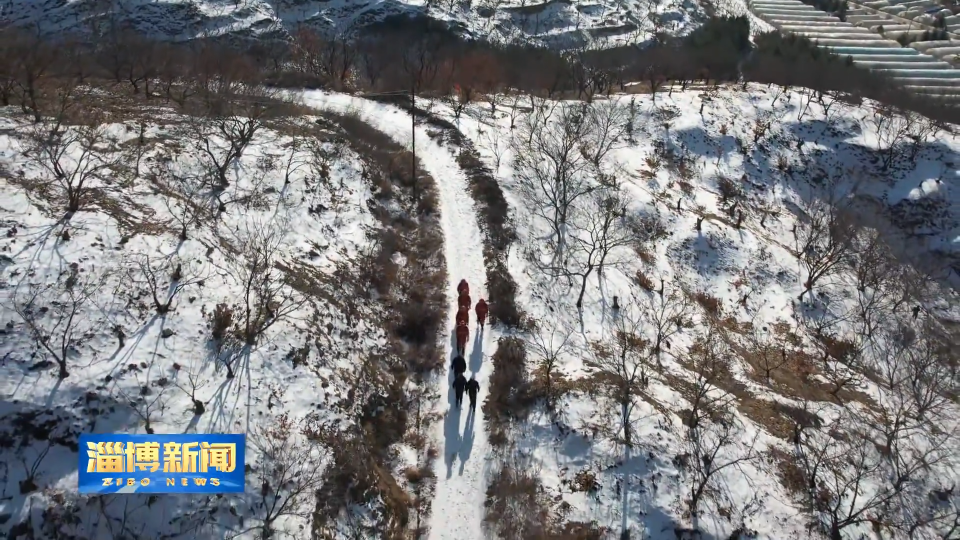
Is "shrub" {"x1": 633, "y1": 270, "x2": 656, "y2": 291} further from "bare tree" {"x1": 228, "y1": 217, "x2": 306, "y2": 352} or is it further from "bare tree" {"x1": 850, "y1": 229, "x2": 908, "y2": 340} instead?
"bare tree" {"x1": 228, "y1": 217, "x2": 306, "y2": 352}

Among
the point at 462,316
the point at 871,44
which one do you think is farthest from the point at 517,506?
the point at 871,44

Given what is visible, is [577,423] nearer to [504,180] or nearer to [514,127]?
[504,180]

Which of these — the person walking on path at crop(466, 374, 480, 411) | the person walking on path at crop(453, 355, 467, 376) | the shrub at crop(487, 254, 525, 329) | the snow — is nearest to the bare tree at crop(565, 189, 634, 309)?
the snow

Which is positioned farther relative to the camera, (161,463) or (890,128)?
(890,128)

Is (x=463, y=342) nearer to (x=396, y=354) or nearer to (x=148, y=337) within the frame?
(x=396, y=354)

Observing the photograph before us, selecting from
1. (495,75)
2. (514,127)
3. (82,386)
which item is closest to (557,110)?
(514,127)

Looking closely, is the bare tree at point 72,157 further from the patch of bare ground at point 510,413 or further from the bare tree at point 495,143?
the bare tree at point 495,143
